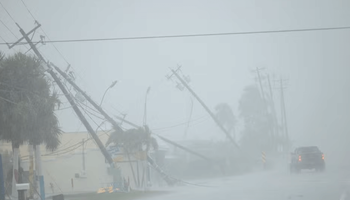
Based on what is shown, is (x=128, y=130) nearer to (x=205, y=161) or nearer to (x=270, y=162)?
(x=205, y=161)

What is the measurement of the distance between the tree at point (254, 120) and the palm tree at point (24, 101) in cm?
5349

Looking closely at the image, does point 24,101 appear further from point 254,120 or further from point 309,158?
point 254,120

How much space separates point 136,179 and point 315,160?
14.4 meters

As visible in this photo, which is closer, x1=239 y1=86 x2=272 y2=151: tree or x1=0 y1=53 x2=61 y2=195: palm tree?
x1=0 y1=53 x2=61 y2=195: palm tree

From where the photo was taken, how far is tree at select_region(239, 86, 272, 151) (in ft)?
247

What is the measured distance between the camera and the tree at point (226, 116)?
8725 cm

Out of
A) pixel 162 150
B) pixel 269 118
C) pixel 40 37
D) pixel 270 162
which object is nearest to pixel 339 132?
Result: pixel 269 118

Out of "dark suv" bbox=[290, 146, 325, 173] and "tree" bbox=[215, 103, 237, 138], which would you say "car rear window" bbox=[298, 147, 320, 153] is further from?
"tree" bbox=[215, 103, 237, 138]

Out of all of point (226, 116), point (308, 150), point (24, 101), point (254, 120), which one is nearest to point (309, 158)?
point (308, 150)

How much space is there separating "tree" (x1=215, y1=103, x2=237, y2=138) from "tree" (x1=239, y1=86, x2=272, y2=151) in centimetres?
619

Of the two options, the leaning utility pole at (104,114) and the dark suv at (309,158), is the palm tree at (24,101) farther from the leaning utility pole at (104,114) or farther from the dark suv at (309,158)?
the dark suv at (309,158)

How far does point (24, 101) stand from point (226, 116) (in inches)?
2677

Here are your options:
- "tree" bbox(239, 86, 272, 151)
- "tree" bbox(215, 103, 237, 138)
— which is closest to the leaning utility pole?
"tree" bbox(239, 86, 272, 151)

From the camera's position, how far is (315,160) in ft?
130
